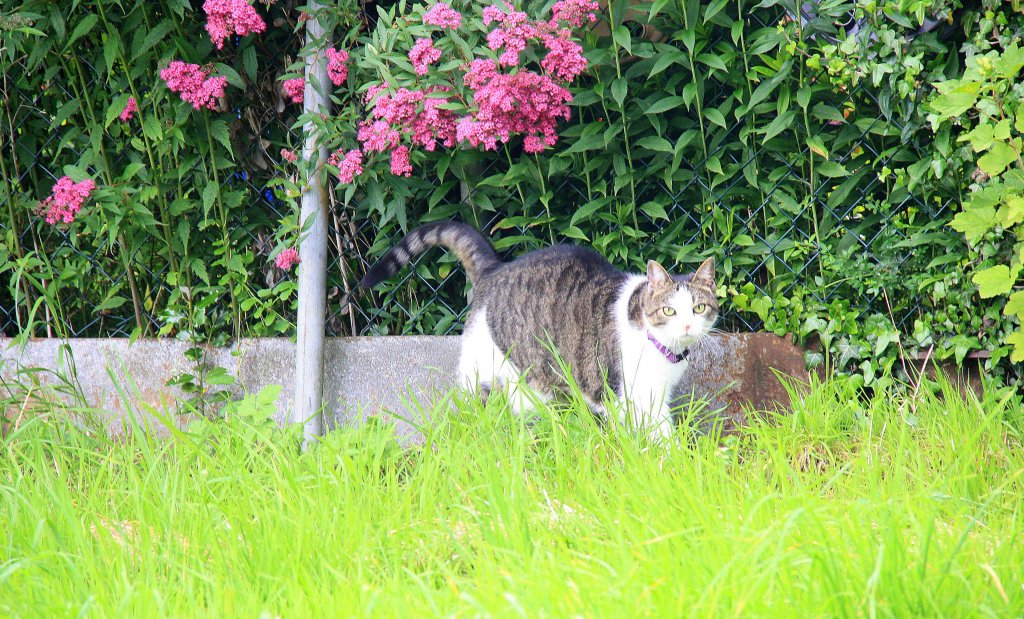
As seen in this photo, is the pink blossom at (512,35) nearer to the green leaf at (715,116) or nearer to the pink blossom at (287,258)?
the green leaf at (715,116)

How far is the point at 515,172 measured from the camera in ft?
10.1

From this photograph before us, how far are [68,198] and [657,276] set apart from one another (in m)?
2.33

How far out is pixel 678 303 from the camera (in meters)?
2.76

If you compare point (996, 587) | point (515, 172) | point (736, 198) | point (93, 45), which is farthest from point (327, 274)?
point (996, 587)

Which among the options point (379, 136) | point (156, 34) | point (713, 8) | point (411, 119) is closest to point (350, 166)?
point (379, 136)

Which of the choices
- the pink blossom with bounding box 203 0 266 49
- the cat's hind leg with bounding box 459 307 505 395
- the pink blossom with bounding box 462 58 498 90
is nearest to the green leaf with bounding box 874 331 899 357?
the cat's hind leg with bounding box 459 307 505 395

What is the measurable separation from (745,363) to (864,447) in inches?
32.5

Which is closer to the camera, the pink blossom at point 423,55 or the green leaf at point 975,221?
the green leaf at point 975,221

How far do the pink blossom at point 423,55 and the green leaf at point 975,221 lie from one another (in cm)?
179

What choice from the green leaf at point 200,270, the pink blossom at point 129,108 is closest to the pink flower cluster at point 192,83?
the pink blossom at point 129,108

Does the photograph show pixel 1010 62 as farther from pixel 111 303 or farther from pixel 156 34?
pixel 111 303

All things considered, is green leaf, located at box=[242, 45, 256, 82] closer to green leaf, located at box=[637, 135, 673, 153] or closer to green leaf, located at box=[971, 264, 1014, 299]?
green leaf, located at box=[637, 135, 673, 153]

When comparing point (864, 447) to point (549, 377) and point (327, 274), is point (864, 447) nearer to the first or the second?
point (549, 377)

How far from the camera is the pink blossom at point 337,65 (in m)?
3.08
